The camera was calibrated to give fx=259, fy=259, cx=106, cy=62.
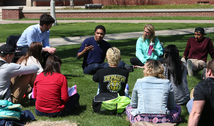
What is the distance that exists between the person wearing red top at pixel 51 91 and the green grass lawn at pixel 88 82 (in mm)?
151

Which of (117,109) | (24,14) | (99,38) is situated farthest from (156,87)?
(24,14)

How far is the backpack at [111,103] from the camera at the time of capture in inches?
180

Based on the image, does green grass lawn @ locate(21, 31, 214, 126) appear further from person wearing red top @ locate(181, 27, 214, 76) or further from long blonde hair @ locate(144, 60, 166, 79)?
long blonde hair @ locate(144, 60, 166, 79)

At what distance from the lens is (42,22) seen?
265 inches

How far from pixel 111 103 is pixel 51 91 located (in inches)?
41.8

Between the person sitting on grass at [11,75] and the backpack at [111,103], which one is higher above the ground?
the person sitting on grass at [11,75]

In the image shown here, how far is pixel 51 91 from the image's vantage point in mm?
4316

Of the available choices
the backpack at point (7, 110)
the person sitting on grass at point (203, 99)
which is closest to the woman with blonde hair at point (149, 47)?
the person sitting on grass at point (203, 99)

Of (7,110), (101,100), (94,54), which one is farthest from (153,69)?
(94,54)

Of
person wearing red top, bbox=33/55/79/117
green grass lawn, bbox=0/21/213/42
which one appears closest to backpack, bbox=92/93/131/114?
person wearing red top, bbox=33/55/79/117

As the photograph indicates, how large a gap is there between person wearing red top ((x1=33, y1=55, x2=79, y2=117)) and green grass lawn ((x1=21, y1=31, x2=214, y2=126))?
0.15 m

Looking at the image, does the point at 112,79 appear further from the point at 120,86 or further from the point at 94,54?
the point at 94,54

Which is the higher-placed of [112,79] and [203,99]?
[203,99]

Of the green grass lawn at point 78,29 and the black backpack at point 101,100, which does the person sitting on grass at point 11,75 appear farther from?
the green grass lawn at point 78,29
